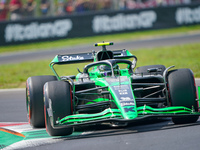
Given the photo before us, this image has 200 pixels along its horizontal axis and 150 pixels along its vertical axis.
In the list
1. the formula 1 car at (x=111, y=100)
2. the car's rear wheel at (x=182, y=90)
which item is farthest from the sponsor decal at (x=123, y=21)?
the car's rear wheel at (x=182, y=90)

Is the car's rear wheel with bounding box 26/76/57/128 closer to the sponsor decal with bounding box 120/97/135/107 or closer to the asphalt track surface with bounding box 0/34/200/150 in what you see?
the asphalt track surface with bounding box 0/34/200/150

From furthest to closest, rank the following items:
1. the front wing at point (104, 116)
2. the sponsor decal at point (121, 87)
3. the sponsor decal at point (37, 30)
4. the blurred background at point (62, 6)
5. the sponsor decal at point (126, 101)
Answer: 1. the sponsor decal at point (37, 30)
2. the blurred background at point (62, 6)
3. the sponsor decal at point (121, 87)
4. the sponsor decal at point (126, 101)
5. the front wing at point (104, 116)

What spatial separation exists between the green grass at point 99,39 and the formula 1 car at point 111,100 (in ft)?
51.1

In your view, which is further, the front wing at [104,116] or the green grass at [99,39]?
the green grass at [99,39]

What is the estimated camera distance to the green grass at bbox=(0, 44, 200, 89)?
14766 mm

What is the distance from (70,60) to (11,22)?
50.5ft

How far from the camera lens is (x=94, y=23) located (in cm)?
2425

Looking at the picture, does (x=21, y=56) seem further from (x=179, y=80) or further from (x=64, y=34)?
(x=179, y=80)

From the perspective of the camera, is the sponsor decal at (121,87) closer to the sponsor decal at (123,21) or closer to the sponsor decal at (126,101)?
the sponsor decal at (126,101)

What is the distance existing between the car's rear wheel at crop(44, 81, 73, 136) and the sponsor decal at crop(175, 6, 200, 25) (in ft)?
62.7

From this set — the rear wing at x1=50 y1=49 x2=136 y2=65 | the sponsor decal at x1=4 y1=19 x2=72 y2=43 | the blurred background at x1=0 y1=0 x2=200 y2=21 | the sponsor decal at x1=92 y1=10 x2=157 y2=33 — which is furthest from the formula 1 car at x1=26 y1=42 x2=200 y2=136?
the sponsor decal at x1=92 y1=10 x2=157 y2=33

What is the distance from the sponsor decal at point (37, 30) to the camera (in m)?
23.4

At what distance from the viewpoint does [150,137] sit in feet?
20.2

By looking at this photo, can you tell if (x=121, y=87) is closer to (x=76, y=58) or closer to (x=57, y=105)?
(x=57, y=105)
